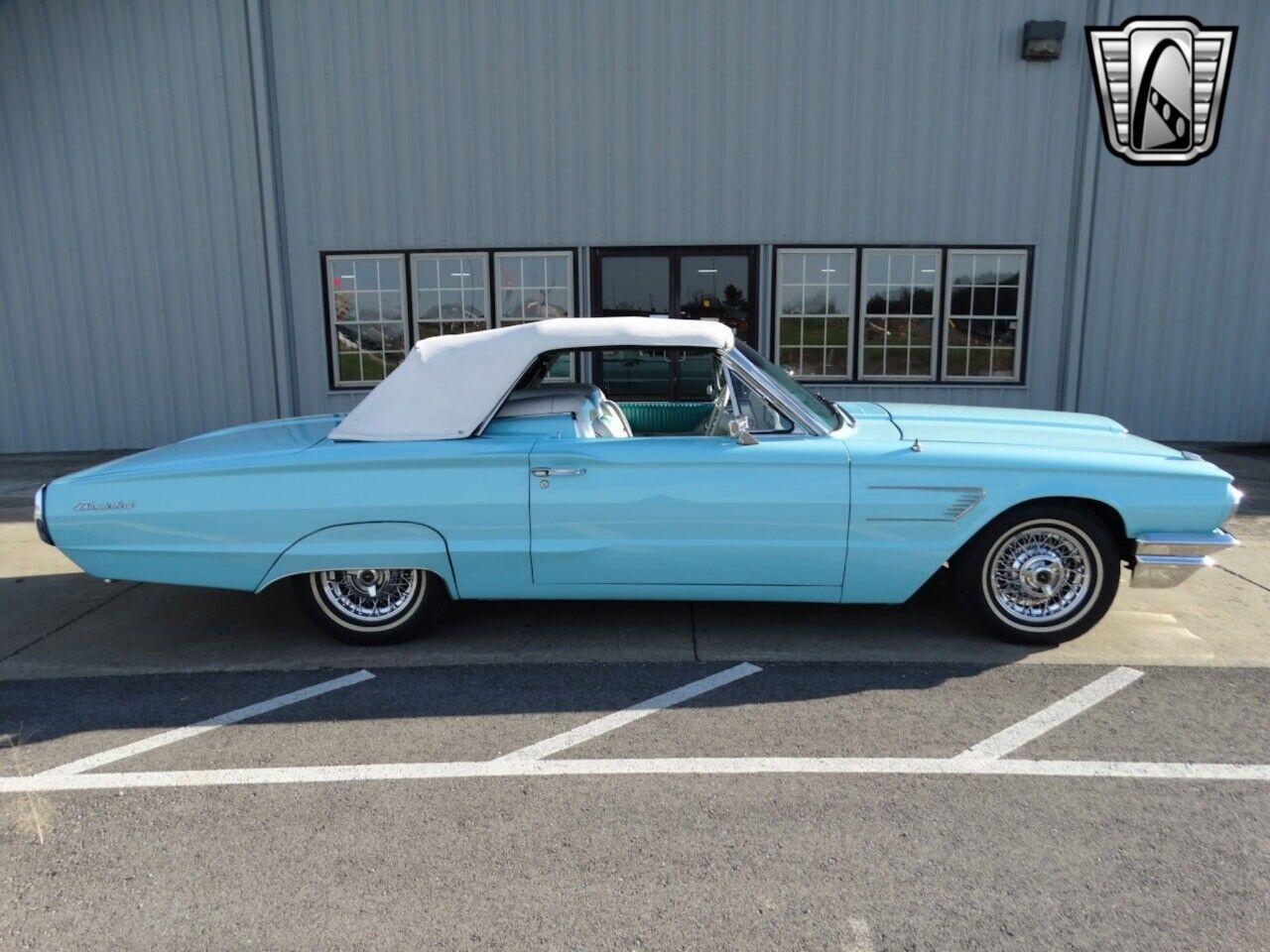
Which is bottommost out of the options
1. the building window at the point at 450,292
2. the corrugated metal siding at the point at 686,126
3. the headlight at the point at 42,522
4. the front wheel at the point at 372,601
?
the front wheel at the point at 372,601

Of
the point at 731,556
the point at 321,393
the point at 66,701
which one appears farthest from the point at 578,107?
the point at 66,701

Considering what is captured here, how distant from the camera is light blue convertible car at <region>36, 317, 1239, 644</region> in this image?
3.97m

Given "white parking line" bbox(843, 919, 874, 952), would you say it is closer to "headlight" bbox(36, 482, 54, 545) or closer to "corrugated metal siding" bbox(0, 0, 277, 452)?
"headlight" bbox(36, 482, 54, 545)

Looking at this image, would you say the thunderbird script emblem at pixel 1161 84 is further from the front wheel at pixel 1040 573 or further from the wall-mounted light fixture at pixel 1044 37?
the front wheel at pixel 1040 573

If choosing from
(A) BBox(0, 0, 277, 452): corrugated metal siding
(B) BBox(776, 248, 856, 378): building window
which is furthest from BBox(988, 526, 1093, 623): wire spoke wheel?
(A) BBox(0, 0, 277, 452): corrugated metal siding

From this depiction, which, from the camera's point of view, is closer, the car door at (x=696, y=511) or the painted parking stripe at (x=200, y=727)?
the painted parking stripe at (x=200, y=727)

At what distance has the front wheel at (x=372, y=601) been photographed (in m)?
4.25

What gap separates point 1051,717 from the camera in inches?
136

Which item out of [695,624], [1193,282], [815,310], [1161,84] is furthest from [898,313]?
[695,624]

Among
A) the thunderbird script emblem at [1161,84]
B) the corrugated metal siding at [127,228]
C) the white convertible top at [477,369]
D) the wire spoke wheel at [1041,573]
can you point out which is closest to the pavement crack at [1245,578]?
the wire spoke wheel at [1041,573]

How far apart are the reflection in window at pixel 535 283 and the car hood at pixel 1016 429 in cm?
565

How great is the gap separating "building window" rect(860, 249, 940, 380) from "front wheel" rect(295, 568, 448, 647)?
6875 millimetres

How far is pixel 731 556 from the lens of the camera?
159 inches

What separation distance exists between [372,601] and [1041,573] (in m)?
3.19
